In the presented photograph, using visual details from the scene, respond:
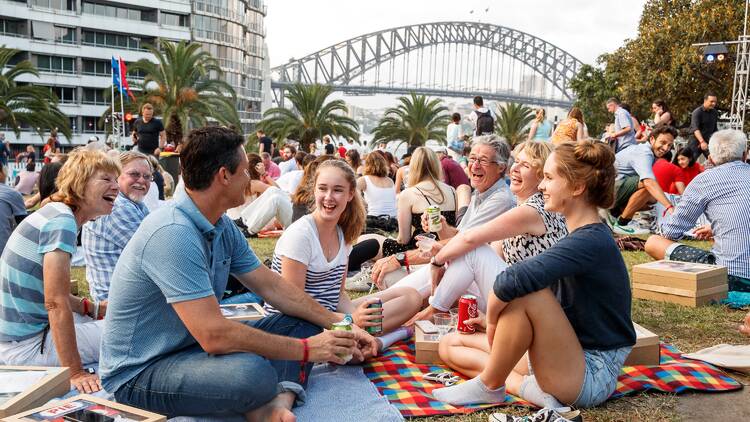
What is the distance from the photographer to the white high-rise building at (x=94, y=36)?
154ft

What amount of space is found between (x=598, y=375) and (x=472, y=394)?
0.63m

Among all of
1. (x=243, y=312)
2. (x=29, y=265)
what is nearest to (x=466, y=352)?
(x=243, y=312)

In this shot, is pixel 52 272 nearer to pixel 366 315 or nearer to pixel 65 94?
pixel 366 315

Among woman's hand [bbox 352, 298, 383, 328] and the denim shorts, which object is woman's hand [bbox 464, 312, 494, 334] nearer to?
woman's hand [bbox 352, 298, 383, 328]

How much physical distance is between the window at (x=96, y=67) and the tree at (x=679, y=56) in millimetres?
38694

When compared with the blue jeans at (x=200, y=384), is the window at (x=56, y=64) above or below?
above

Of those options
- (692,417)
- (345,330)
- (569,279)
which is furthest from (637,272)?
(345,330)

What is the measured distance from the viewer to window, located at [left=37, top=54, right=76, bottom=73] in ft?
159

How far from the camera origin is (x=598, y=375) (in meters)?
3.32

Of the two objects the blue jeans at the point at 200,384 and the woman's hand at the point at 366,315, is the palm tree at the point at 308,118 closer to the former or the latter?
the woman's hand at the point at 366,315

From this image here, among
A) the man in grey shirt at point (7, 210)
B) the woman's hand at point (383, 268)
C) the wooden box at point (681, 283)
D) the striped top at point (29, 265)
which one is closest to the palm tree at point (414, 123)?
the wooden box at point (681, 283)

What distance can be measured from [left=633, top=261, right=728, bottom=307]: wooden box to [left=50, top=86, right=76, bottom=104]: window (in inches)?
2017

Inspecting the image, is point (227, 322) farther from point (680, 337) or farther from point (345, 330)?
point (680, 337)

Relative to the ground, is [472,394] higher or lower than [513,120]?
lower
